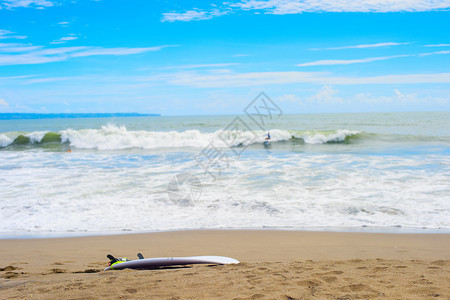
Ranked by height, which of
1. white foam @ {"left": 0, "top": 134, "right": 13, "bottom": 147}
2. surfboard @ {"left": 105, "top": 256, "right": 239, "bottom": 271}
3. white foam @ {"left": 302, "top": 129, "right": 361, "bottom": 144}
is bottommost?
surfboard @ {"left": 105, "top": 256, "right": 239, "bottom": 271}

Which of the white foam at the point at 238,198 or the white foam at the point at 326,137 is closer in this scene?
the white foam at the point at 238,198

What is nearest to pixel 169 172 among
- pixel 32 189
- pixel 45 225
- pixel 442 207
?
pixel 32 189

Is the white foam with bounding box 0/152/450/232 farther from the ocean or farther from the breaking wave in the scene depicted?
the breaking wave

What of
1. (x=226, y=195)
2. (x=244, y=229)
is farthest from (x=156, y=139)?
(x=244, y=229)

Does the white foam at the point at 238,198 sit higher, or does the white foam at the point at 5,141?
the white foam at the point at 5,141

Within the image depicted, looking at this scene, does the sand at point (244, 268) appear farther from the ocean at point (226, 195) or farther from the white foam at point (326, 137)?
the white foam at point (326, 137)

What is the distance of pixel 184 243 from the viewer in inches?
221

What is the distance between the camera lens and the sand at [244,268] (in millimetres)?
3166

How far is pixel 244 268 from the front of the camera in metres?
3.95

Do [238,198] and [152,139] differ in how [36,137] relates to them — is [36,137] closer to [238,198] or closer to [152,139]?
[152,139]

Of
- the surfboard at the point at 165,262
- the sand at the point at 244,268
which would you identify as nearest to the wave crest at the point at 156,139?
the sand at the point at 244,268

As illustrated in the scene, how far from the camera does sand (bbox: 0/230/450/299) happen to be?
3.17m

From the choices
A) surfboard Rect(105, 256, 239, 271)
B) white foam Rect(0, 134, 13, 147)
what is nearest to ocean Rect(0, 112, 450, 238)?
surfboard Rect(105, 256, 239, 271)

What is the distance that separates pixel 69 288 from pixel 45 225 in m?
3.99
